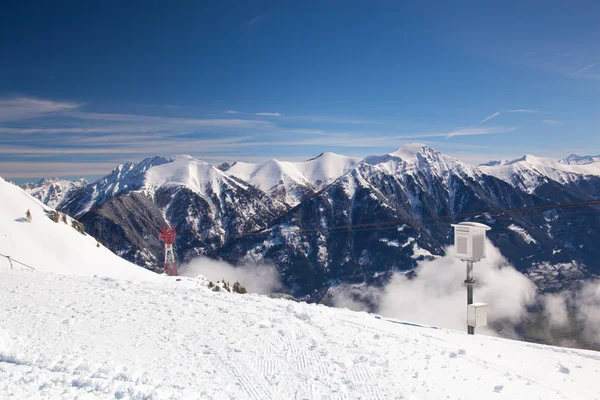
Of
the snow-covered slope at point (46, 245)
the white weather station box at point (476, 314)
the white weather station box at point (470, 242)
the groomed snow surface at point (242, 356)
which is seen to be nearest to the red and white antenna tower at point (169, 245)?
the snow-covered slope at point (46, 245)

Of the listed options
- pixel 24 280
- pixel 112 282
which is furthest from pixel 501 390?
pixel 24 280

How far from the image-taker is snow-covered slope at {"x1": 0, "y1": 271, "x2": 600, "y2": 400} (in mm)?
8609

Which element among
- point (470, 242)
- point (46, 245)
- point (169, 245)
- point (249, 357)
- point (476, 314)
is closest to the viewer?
point (249, 357)

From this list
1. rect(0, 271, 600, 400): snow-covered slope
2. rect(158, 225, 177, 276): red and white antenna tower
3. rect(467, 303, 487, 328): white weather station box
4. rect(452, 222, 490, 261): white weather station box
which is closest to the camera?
rect(0, 271, 600, 400): snow-covered slope

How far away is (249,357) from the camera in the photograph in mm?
10195

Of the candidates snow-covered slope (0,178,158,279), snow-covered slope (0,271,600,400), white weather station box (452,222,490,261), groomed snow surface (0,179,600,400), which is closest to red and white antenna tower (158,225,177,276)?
snow-covered slope (0,178,158,279)

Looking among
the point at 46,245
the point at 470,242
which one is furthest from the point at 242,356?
the point at 46,245

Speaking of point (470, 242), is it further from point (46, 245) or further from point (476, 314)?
point (46, 245)

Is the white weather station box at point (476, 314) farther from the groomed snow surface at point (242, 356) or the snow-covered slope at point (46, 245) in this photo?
the snow-covered slope at point (46, 245)

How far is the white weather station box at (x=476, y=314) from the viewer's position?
15.6m

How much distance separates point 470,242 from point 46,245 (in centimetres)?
4029

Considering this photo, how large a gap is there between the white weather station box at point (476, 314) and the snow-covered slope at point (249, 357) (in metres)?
1.85

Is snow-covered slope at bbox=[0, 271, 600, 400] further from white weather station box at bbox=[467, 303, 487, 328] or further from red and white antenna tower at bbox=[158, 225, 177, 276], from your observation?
red and white antenna tower at bbox=[158, 225, 177, 276]

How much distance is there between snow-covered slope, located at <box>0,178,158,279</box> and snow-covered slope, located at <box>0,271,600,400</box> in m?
23.8
